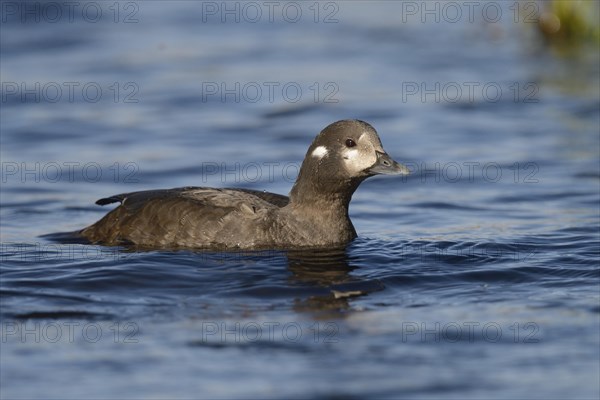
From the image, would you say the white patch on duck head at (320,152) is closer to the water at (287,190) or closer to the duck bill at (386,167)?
the duck bill at (386,167)

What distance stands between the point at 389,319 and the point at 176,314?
1.64 meters

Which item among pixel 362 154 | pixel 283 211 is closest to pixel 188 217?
pixel 283 211

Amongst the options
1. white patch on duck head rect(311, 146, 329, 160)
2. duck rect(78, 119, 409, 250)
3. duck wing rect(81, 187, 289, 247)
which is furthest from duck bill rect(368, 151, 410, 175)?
duck wing rect(81, 187, 289, 247)

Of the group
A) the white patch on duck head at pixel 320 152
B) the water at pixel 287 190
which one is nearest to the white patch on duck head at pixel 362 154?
the white patch on duck head at pixel 320 152

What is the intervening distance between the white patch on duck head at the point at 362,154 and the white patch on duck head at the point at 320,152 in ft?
0.62

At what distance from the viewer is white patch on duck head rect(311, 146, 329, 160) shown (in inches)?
432

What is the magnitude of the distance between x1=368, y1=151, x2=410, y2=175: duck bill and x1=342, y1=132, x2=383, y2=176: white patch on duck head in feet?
0.12

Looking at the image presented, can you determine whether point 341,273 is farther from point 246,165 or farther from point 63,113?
point 63,113

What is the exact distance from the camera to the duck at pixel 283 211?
10.9m

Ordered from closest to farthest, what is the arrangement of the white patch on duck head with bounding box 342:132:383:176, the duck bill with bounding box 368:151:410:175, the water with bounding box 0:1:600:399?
the water with bounding box 0:1:600:399 < the duck bill with bounding box 368:151:410:175 < the white patch on duck head with bounding box 342:132:383:176

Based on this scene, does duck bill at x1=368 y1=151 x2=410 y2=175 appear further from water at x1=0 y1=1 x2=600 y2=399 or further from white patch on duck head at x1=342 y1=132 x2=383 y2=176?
water at x1=0 y1=1 x2=600 y2=399

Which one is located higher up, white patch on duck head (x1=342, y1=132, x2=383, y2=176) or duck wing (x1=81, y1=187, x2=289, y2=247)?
white patch on duck head (x1=342, y1=132, x2=383, y2=176)

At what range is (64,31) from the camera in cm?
2292

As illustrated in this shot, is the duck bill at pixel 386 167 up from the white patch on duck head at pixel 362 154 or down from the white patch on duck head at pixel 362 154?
down
